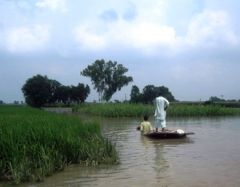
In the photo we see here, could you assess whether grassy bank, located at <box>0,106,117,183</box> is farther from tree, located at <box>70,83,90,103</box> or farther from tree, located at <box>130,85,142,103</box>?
tree, located at <box>70,83,90,103</box>

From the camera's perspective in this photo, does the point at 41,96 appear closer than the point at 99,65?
No

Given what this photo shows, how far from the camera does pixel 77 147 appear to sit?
10.7 meters

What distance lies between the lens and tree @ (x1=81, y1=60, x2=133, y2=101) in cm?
6562

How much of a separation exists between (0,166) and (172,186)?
3399 mm

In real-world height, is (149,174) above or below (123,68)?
below

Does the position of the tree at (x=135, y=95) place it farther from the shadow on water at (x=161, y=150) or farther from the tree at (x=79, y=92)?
the shadow on water at (x=161, y=150)

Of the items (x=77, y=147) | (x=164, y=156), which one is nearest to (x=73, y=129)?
(x=77, y=147)

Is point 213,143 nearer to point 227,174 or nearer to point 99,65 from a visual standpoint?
point 227,174

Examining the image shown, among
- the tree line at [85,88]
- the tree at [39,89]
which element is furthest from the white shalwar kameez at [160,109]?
the tree at [39,89]

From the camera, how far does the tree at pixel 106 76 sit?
65.6 m

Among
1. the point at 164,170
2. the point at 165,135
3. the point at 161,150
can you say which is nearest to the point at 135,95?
the point at 165,135

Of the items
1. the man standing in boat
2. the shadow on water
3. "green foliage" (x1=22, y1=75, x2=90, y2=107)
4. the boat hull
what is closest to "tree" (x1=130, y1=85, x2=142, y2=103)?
"green foliage" (x1=22, y1=75, x2=90, y2=107)

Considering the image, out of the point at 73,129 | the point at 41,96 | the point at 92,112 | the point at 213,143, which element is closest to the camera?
the point at 73,129

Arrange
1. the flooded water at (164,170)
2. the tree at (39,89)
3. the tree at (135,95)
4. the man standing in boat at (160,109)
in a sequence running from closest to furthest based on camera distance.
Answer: the flooded water at (164,170)
the man standing in boat at (160,109)
the tree at (135,95)
the tree at (39,89)
